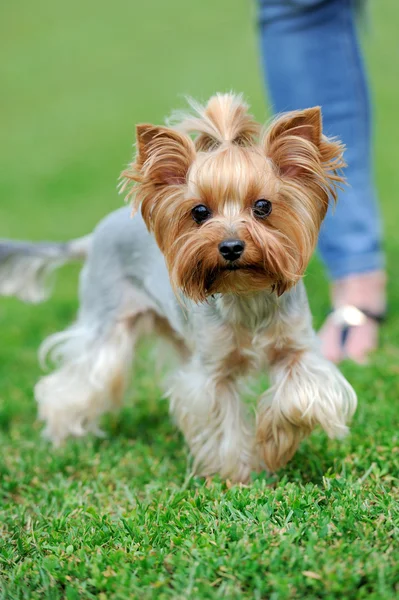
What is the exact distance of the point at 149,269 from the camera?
4410 millimetres

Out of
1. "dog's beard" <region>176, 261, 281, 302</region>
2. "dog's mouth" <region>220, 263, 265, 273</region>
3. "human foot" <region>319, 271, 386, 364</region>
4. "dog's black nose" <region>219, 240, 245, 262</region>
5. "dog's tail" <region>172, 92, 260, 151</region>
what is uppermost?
"dog's tail" <region>172, 92, 260, 151</region>

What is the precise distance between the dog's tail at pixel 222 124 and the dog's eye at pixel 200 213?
0.30m

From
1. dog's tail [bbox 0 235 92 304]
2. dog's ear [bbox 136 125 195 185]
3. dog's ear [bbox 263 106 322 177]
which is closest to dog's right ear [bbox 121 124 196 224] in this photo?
dog's ear [bbox 136 125 195 185]

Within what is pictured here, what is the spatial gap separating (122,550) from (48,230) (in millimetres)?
8399

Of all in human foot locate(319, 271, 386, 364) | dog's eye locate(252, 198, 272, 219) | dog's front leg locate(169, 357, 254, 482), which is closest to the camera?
dog's eye locate(252, 198, 272, 219)

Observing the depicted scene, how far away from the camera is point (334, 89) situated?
17.7ft

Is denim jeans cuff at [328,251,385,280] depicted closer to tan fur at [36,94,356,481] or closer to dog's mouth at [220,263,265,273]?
tan fur at [36,94,356,481]

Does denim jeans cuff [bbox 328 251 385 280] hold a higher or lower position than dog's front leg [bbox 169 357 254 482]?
higher

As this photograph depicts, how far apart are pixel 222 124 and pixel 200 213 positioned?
0.40 metres

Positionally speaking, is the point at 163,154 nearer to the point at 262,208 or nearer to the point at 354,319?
the point at 262,208

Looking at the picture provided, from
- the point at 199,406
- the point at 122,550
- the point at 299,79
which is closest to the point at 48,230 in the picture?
the point at 299,79

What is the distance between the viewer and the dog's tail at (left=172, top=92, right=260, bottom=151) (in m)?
3.49

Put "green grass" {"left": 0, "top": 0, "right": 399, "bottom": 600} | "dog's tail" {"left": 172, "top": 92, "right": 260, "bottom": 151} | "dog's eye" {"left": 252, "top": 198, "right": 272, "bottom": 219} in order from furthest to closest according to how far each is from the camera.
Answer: "dog's tail" {"left": 172, "top": 92, "right": 260, "bottom": 151}
"dog's eye" {"left": 252, "top": 198, "right": 272, "bottom": 219}
"green grass" {"left": 0, "top": 0, "right": 399, "bottom": 600}

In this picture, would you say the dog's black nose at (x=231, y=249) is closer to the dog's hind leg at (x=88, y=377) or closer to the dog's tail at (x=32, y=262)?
the dog's hind leg at (x=88, y=377)
